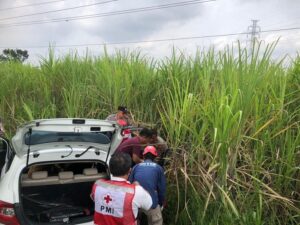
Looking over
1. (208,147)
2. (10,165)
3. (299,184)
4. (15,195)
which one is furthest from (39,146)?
(299,184)

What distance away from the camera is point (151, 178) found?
12.5 feet

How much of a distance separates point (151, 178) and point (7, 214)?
1.41m

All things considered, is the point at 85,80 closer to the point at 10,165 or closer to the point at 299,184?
the point at 10,165

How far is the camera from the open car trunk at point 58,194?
380 cm

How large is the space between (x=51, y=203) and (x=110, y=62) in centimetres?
424

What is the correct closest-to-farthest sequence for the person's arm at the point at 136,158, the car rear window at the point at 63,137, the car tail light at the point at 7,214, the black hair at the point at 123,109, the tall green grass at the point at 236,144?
the car tail light at the point at 7,214 < the tall green grass at the point at 236,144 < the car rear window at the point at 63,137 < the person's arm at the point at 136,158 < the black hair at the point at 123,109

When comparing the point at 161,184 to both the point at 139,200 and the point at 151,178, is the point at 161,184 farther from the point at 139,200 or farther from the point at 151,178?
the point at 139,200

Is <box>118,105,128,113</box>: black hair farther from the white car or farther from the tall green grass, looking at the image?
the white car

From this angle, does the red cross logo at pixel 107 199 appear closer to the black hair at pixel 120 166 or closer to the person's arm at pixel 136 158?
the black hair at pixel 120 166

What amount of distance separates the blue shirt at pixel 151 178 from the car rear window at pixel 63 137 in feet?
2.14

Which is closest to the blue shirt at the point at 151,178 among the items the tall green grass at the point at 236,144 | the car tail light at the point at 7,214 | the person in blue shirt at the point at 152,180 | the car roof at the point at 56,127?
the person in blue shirt at the point at 152,180

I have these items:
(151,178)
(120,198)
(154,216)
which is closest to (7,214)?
(120,198)

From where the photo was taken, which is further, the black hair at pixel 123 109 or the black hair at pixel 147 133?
the black hair at pixel 123 109

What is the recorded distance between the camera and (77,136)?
440cm
